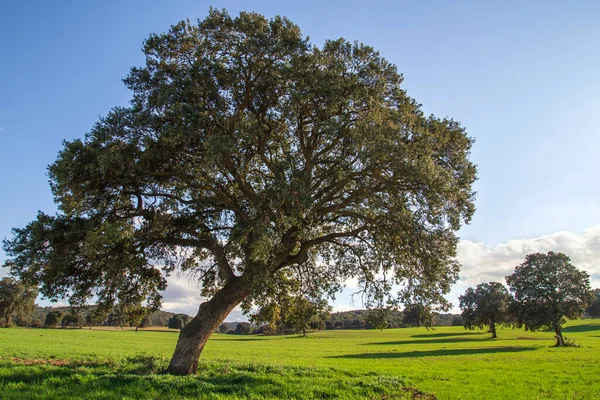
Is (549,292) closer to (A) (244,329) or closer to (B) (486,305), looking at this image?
(B) (486,305)

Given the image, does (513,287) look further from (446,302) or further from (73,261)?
(73,261)

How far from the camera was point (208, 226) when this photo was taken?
63.7 ft

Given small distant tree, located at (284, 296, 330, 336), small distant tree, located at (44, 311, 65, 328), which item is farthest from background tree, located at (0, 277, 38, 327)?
small distant tree, located at (284, 296, 330, 336)

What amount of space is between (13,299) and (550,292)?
119051 mm

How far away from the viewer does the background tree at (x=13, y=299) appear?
9331cm

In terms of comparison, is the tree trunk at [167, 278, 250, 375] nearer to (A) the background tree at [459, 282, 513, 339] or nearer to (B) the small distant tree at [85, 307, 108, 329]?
(B) the small distant tree at [85, 307, 108, 329]

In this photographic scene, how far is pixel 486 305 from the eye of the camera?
7431 cm

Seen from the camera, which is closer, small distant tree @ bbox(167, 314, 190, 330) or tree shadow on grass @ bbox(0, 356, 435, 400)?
tree shadow on grass @ bbox(0, 356, 435, 400)

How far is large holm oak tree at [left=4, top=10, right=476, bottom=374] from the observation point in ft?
47.3

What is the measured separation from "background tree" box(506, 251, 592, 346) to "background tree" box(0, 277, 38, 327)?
344 ft

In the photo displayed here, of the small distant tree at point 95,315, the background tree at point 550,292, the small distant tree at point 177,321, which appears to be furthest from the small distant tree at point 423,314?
the small distant tree at point 177,321

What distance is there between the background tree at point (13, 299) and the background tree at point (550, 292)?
104784 millimetres

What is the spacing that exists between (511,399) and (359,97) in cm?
1421

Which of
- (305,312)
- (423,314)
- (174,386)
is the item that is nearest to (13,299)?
(305,312)
